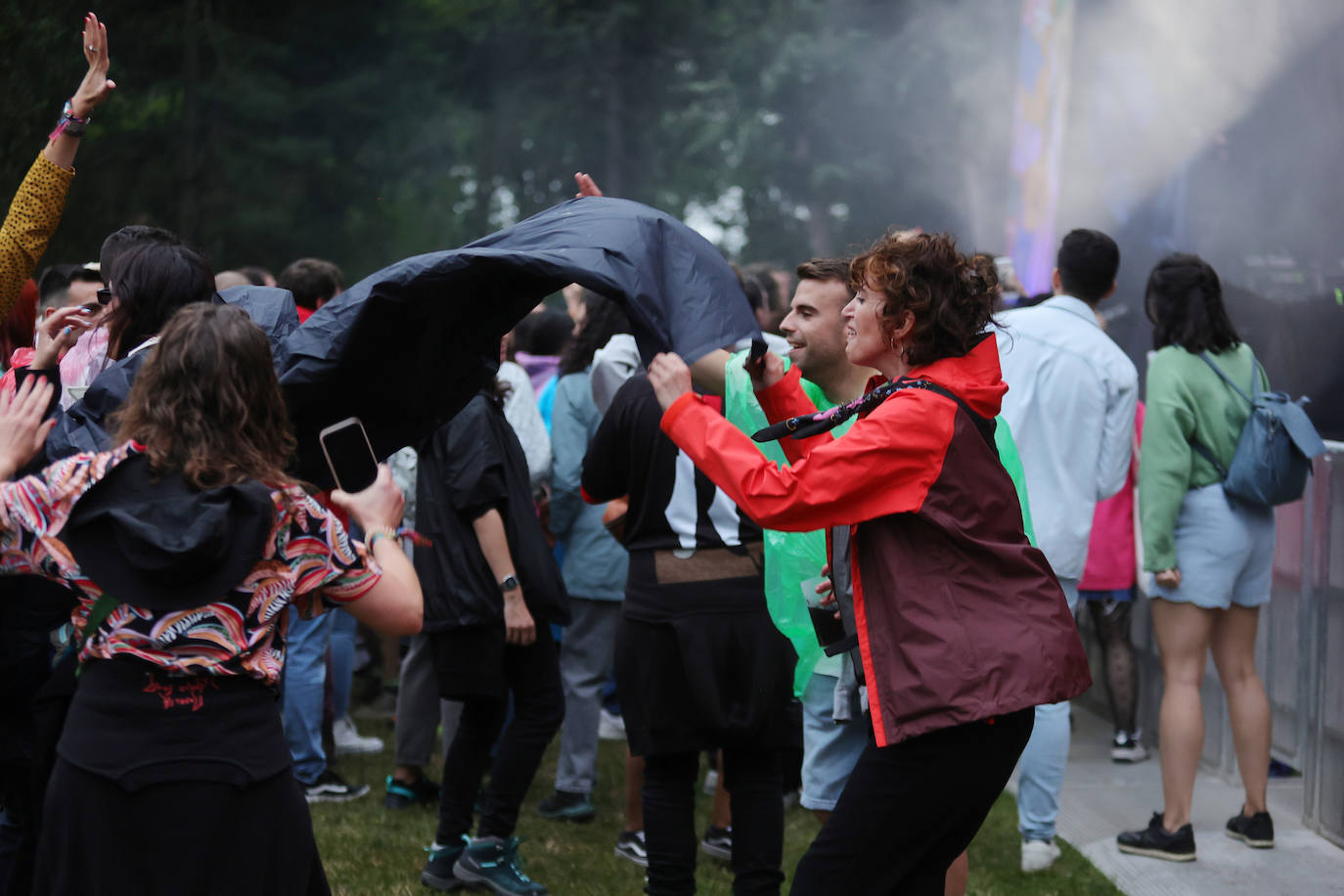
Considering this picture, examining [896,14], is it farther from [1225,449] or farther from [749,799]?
[749,799]

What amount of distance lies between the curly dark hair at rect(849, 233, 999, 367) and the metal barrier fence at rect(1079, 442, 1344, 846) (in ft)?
9.78

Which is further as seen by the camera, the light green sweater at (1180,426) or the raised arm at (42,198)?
the light green sweater at (1180,426)

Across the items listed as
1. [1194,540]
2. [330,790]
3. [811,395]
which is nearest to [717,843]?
[330,790]

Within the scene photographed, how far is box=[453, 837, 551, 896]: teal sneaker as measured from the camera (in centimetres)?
474

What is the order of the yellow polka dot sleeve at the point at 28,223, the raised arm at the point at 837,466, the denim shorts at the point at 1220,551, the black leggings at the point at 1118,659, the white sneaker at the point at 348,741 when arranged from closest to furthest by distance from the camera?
the raised arm at the point at 837,466 → the yellow polka dot sleeve at the point at 28,223 → the denim shorts at the point at 1220,551 → the black leggings at the point at 1118,659 → the white sneaker at the point at 348,741

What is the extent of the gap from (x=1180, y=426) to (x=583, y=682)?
2630 millimetres

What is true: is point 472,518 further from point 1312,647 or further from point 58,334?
point 1312,647

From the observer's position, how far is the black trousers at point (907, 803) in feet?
9.25

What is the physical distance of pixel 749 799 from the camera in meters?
4.06

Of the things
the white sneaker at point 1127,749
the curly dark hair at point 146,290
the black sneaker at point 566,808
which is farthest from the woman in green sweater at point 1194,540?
the curly dark hair at point 146,290

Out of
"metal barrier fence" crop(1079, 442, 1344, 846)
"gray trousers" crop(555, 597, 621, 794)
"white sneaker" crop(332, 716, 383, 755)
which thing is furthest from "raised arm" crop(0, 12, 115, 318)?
"metal barrier fence" crop(1079, 442, 1344, 846)

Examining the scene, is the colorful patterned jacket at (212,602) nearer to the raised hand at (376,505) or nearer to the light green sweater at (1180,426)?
the raised hand at (376,505)

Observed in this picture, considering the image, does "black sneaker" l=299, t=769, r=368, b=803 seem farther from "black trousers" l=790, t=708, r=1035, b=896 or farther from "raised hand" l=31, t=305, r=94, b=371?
"black trousers" l=790, t=708, r=1035, b=896

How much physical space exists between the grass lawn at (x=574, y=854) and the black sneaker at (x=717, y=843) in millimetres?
44
